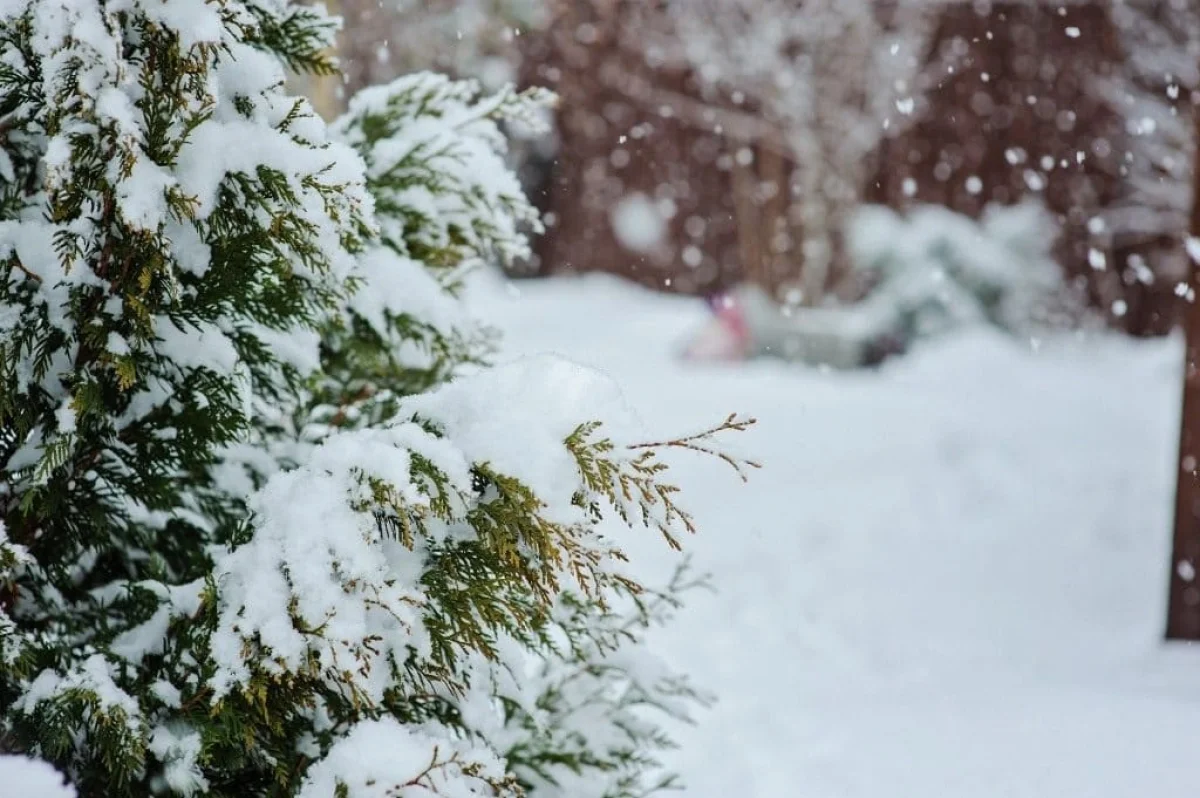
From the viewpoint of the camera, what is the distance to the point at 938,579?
20.0 feet

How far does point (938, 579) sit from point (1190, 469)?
5.93ft

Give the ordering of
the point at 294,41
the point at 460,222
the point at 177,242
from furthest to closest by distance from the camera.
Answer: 1. the point at 460,222
2. the point at 294,41
3. the point at 177,242

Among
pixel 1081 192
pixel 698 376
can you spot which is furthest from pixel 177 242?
pixel 1081 192

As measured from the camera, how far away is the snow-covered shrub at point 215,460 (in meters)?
1.70

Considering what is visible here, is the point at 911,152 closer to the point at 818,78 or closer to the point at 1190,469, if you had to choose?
the point at 818,78

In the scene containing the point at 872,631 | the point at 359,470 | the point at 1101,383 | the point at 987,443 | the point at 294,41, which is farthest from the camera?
the point at 1101,383

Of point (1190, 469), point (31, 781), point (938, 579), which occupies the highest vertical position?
point (1190, 469)

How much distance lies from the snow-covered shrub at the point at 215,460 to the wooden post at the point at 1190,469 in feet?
11.3

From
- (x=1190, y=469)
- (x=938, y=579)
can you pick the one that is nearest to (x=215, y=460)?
(x=1190, y=469)

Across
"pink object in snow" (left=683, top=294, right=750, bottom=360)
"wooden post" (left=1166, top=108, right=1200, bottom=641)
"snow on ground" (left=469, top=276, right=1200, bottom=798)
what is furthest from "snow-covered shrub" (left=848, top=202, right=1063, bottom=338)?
"wooden post" (left=1166, top=108, right=1200, bottom=641)

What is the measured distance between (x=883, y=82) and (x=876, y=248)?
1.79 meters

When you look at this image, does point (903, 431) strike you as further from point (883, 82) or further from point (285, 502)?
point (285, 502)

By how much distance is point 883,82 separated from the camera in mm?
11352

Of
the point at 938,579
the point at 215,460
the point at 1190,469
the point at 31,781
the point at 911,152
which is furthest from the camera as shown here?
the point at 911,152
